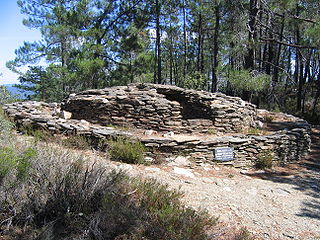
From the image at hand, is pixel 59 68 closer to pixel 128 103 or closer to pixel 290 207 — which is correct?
pixel 128 103

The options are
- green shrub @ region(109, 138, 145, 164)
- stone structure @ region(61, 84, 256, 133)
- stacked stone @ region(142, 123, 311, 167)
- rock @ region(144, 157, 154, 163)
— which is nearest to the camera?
green shrub @ region(109, 138, 145, 164)

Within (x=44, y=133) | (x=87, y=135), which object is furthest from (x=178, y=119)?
(x=44, y=133)

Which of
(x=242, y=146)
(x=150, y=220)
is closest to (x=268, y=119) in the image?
(x=242, y=146)

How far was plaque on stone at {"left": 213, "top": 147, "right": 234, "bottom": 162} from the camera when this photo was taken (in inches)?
224

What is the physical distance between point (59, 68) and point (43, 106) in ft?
12.9

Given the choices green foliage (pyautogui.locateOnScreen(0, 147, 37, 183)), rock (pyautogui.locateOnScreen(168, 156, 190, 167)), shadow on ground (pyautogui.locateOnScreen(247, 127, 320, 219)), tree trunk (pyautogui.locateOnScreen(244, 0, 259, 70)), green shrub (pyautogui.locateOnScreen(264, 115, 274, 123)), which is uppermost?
tree trunk (pyautogui.locateOnScreen(244, 0, 259, 70))

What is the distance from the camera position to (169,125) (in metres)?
6.97

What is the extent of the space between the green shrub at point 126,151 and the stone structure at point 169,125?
28 cm

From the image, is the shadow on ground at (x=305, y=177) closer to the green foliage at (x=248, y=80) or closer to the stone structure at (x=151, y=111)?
the stone structure at (x=151, y=111)

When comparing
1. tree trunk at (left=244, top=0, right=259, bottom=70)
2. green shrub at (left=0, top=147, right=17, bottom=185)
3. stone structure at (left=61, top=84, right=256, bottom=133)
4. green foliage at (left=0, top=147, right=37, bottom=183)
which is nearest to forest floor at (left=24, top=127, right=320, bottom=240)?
green foliage at (left=0, top=147, right=37, bottom=183)

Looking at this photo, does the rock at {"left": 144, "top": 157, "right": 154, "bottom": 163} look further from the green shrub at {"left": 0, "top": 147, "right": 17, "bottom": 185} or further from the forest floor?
the green shrub at {"left": 0, "top": 147, "right": 17, "bottom": 185}

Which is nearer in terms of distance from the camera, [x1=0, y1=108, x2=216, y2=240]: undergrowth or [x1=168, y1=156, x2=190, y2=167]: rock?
[x1=0, y1=108, x2=216, y2=240]: undergrowth

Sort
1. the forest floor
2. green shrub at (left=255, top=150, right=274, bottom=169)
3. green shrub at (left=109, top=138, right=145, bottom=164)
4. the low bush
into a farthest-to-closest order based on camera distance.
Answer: green shrub at (left=255, top=150, right=274, bottom=169) < green shrub at (left=109, top=138, right=145, bottom=164) < the forest floor < the low bush

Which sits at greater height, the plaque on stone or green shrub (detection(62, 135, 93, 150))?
green shrub (detection(62, 135, 93, 150))
